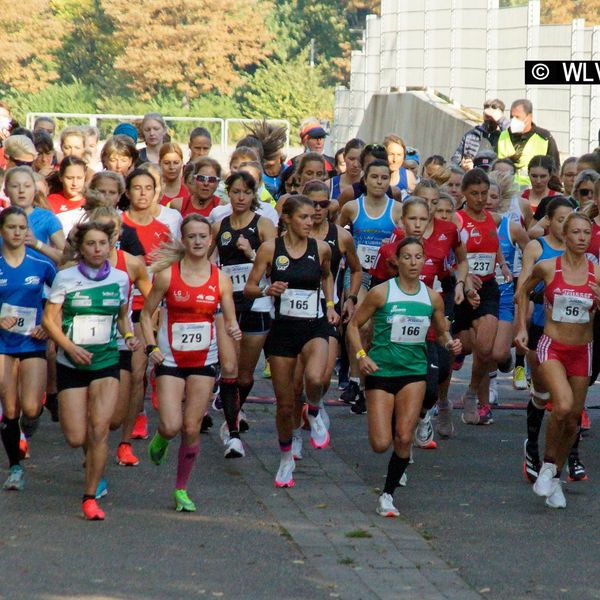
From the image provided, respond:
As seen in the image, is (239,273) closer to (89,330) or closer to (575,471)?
(89,330)

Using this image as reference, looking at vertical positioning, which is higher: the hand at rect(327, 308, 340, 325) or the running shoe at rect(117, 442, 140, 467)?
the hand at rect(327, 308, 340, 325)

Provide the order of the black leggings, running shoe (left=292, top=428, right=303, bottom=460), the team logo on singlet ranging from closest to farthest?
the team logo on singlet, running shoe (left=292, top=428, right=303, bottom=460), the black leggings

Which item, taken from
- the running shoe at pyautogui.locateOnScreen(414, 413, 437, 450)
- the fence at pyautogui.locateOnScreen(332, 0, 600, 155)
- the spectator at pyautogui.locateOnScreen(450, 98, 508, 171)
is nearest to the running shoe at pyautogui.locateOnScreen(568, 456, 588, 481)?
the running shoe at pyautogui.locateOnScreen(414, 413, 437, 450)

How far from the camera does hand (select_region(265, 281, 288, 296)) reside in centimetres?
1005

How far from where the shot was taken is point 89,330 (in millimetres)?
9078

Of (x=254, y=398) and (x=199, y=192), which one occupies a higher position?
(x=199, y=192)

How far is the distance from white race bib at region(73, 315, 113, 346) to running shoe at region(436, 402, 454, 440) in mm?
3482

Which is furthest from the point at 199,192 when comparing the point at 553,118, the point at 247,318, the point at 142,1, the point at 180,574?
the point at 142,1

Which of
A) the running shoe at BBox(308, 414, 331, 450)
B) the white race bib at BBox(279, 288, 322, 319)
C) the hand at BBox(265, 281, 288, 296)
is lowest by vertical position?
the running shoe at BBox(308, 414, 331, 450)

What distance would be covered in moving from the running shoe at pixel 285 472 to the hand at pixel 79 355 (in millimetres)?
1624

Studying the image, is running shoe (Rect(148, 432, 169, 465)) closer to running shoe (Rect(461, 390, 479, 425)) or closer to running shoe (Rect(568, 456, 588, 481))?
running shoe (Rect(568, 456, 588, 481))

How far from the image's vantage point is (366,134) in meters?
31.0

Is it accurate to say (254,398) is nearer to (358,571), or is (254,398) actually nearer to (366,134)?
(358,571)

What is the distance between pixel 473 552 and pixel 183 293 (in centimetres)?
230
